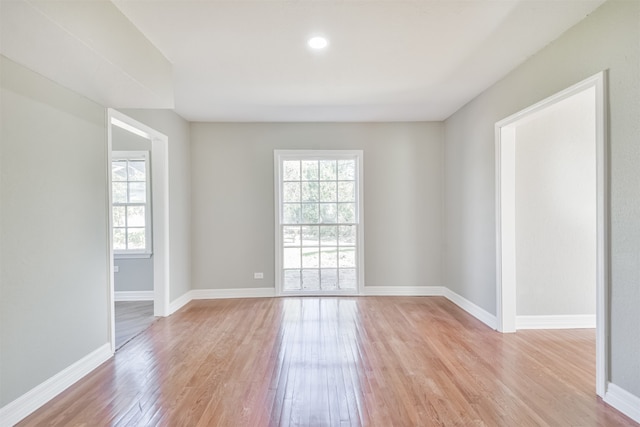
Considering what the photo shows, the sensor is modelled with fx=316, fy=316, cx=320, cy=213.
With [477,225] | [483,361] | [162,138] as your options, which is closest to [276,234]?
[162,138]

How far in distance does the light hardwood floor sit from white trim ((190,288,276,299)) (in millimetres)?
1036

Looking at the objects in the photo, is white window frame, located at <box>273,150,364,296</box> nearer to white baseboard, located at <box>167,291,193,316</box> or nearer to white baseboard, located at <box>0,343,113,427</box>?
white baseboard, located at <box>167,291,193,316</box>

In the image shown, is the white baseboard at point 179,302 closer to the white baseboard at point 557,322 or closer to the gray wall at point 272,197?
the gray wall at point 272,197

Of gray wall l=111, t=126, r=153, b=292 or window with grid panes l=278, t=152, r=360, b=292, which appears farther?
window with grid panes l=278, t=152, r=360, b=292

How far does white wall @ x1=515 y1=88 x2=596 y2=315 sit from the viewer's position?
3.40m

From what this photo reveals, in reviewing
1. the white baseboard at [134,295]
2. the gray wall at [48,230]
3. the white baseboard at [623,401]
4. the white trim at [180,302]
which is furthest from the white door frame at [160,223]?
the white baseboard at [623,401]

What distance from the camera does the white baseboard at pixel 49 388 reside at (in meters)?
1.97

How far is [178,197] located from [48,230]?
7.42 feet

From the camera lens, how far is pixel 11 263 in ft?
6.56

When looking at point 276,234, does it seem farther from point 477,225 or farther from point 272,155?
point 477,225

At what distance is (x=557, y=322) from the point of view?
11.5ft

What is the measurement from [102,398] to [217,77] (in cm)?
292

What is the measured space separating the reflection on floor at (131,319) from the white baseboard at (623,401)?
13.3 feet

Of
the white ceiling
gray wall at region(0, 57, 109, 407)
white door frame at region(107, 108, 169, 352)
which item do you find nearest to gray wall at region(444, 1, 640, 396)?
the white ceiling
